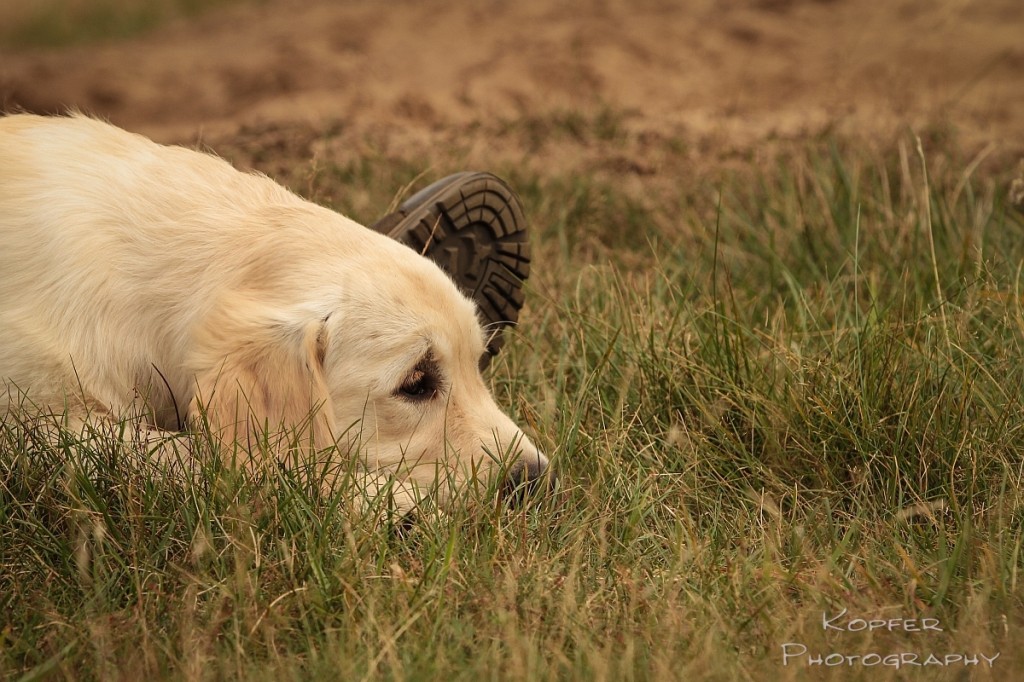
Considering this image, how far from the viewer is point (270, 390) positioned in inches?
114

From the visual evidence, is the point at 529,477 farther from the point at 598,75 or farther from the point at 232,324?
the point at 598,75

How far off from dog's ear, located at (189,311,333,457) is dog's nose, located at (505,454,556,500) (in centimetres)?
48

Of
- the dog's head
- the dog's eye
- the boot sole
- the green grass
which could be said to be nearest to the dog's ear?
the dog's head

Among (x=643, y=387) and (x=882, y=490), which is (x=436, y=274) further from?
(x=882, y=490)

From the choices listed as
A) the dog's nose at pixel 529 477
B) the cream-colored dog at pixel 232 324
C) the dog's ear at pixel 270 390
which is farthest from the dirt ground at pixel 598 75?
the dog's ear at pixel 270 390

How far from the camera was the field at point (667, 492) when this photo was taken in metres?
2.38

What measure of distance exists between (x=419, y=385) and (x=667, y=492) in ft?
Answer: 2.32

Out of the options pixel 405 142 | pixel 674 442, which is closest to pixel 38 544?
pixel 674 442

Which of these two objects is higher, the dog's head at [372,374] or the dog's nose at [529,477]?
the dog's head at [372,374]

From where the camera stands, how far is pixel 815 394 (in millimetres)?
3238

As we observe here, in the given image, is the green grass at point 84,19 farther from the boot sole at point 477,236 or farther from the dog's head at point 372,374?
the dog's head at point 372,374

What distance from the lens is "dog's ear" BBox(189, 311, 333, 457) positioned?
2.82 metres

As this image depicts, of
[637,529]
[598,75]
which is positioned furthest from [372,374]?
[598,75]

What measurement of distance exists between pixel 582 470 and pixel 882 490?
31.5 inches
